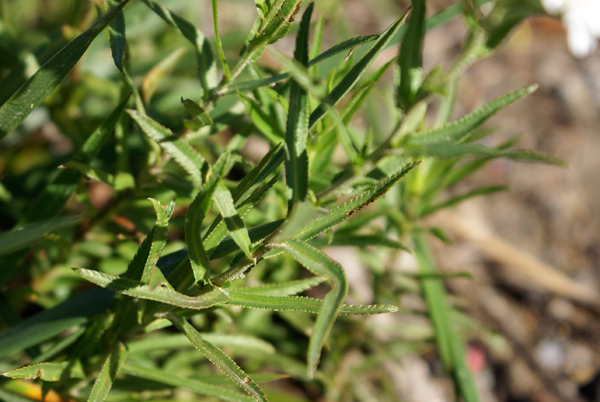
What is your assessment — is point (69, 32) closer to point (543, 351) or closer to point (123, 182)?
point (123, 182)

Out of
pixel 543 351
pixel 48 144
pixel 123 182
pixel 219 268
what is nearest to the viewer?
pixel 123 182

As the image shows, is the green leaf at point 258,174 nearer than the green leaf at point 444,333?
Yes

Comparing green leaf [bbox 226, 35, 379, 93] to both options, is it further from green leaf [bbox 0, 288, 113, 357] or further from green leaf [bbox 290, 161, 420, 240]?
green leaf [bbox 0, 288, 113, 357]

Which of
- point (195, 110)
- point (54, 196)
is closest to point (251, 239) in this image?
point (195, 110)

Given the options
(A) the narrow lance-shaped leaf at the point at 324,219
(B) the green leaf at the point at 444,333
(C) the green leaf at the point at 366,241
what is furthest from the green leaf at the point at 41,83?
(B) the green leaf at the point at 444,333

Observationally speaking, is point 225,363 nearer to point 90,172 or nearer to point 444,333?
point 90,172

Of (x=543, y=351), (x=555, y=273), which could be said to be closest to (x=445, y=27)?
(x=555, y=273)

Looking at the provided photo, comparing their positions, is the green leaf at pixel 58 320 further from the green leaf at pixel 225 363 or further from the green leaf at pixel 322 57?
the green leaf at pixel 322 57
